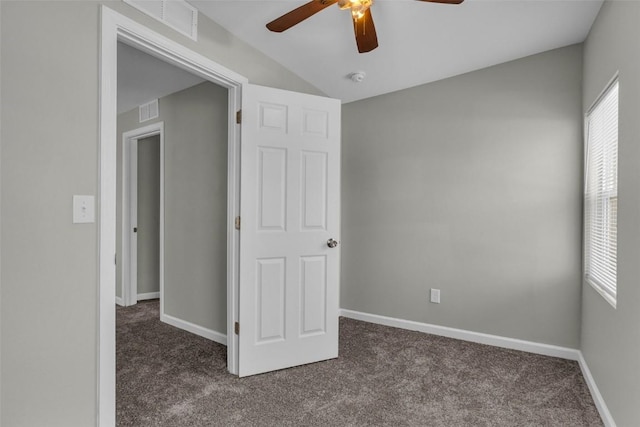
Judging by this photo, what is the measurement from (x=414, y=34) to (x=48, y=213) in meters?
2.35

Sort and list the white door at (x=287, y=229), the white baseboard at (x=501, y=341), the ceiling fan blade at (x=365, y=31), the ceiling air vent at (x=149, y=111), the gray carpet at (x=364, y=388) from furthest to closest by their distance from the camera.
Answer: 1. the ceiling air vent at (x=149, y=111)
2. the white door at (x=287, y=229)
3. the white baseboard at (x=501, y=341)
4. the gray carpet at (x=364, y=388)
5. the ceiling fan blade at (x=365, y=31)

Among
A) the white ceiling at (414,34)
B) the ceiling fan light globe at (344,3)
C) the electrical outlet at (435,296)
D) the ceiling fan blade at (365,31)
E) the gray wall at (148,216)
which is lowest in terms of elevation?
the electrical outlet at (435,296)

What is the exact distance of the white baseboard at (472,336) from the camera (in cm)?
277

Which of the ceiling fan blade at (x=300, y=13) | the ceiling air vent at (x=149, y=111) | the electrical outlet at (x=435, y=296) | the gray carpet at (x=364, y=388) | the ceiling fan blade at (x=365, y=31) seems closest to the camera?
the ceiling fan blade at (x=300, y=13)

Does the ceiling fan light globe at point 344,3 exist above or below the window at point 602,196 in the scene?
above

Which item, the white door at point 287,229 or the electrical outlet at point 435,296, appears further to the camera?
the electrical outlet at point 435,296

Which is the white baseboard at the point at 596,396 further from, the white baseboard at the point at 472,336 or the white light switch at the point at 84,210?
the white light switch at the point at 84,210

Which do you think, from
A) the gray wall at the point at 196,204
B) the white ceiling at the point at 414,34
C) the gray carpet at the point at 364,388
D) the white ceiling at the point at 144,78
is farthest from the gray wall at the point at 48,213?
the gray wall at the point at 196,204

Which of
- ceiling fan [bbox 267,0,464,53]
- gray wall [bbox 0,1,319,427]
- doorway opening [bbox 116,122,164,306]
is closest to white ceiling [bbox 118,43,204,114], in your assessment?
doorway opening [bbox 116,122,164,306]

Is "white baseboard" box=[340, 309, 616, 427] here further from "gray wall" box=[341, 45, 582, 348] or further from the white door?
the white door

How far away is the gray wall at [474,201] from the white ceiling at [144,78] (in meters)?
1.68

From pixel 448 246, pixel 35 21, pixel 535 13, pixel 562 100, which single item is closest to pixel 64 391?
pixel 35 21

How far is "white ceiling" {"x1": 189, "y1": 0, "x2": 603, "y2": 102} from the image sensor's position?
7.13ft

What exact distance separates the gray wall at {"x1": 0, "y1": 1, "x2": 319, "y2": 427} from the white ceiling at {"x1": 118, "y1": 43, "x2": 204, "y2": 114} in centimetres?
120
